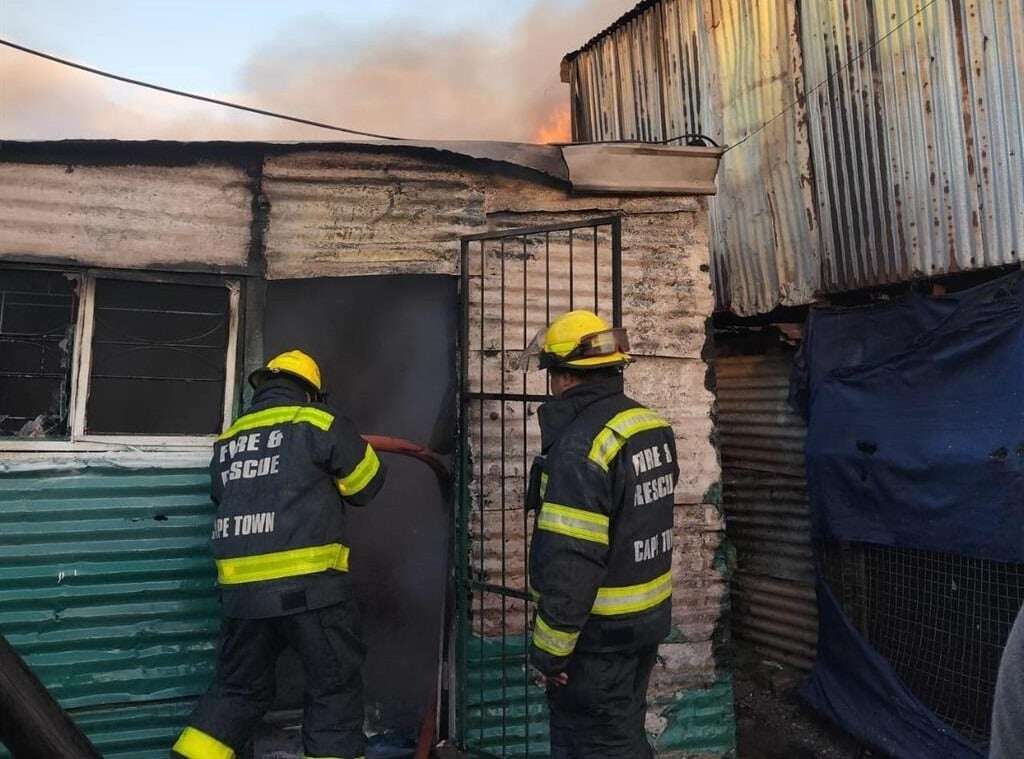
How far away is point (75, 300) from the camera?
4.09 metres

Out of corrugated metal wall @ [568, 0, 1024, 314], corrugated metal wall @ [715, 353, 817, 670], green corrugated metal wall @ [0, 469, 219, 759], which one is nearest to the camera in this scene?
green corrugated metal wall @ [0, 469, 219, 759]

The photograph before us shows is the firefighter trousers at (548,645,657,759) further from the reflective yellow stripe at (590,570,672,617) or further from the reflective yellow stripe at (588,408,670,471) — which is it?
the reflective yellow stripe at (588,408,670,471)

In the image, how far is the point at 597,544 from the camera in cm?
286

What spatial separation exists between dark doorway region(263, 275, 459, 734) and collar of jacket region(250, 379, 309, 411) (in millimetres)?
730

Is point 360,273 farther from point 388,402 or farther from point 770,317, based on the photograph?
point 770,317

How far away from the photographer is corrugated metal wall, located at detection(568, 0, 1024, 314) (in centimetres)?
475

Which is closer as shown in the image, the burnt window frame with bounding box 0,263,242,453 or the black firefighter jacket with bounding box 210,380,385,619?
the black firefighter jacket with bounding box 210,380,385,619

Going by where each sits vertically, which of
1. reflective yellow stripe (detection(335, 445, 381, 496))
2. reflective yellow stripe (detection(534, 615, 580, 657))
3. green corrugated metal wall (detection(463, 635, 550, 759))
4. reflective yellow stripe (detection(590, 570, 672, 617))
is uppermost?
reflective yellow stripe (detection(335, 445, 381, 496))

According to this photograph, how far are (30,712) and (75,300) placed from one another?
3.03 metres

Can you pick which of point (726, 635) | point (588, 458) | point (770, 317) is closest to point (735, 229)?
point (770, 317)

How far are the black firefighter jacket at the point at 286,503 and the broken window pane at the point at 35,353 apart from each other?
48.0 inches

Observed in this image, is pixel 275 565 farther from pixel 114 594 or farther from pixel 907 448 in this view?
pixel 907 448

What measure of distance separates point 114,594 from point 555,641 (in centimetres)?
257

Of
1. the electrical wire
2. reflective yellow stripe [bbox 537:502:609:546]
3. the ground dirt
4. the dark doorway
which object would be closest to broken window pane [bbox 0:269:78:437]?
the dark doorway
